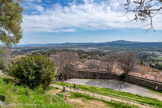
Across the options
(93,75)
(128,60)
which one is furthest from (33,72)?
(128,60)

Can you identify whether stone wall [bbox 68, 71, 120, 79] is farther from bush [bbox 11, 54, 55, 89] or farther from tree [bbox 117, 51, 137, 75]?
bush [bbox 11, 54, 55, 89]

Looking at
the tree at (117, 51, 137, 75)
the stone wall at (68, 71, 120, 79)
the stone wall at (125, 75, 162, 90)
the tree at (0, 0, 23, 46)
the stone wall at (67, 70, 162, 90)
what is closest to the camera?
the tree at (0, 0, 23, 46)

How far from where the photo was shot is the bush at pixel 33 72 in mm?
7777

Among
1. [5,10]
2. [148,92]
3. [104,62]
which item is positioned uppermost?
[5,10]

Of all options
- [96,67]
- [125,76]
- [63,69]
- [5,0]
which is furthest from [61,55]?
[5,0]

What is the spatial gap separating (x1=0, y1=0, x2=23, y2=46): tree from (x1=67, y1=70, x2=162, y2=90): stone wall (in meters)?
13.2

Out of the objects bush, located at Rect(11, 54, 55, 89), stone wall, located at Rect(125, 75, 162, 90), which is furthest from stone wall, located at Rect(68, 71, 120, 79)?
bush, located at Rect(11, 54, 55, 89)

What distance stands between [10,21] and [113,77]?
1598 cm

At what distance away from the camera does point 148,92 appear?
12.8 m

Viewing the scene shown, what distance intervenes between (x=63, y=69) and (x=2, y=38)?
12898 mm

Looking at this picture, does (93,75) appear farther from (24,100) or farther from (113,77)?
(24,100)

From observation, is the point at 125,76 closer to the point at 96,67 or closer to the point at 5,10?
the point at 96,67

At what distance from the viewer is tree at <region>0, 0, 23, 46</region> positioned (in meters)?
7.46

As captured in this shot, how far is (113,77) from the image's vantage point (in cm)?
1844
